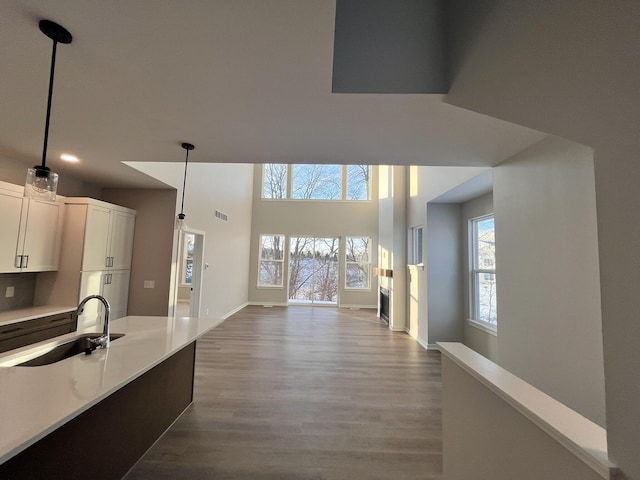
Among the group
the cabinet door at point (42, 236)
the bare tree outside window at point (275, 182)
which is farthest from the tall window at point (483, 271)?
the bare tree outside window at point (275, 182)

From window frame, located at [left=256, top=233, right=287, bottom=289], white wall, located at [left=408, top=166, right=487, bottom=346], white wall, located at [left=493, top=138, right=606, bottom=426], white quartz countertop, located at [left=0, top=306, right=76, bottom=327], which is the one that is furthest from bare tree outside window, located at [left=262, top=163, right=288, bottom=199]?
white wall, located at [left=493, top=138, right=606, bottom=426]

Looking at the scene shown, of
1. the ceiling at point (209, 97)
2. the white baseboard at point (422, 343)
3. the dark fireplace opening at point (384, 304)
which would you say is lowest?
the white baseboard at point (422, 343)

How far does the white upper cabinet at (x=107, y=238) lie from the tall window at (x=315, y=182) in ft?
17.9

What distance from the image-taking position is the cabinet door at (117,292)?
13.4 ft

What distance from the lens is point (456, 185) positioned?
4043 mm

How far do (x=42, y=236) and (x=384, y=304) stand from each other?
254 inches

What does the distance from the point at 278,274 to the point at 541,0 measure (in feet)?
28.9

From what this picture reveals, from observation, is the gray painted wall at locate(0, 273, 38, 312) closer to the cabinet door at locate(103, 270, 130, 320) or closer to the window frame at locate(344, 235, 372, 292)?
the cabinet door at locate(103, 270, 130, 320)

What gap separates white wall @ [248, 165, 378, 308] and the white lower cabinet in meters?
4.99

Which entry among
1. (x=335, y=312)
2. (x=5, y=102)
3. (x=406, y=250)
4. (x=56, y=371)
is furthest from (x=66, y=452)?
(x=335, y=312)

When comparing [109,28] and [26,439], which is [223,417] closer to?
[26,439]

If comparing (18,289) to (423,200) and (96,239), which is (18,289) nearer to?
(96,239)

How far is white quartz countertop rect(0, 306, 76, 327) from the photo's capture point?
279cm

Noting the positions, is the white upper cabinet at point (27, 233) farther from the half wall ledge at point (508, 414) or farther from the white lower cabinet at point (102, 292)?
the half wall ledge at point (508, 414)
